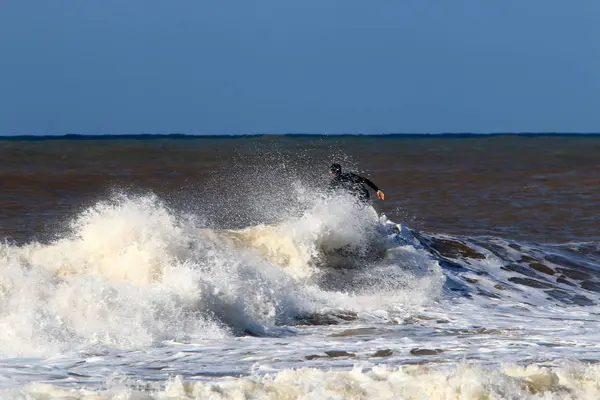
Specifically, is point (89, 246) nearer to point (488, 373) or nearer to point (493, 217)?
point (488, 373)

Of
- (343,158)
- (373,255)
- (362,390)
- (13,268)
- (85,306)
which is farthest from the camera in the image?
(343,158)

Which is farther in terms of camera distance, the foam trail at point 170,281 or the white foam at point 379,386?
the foam trail at point 170,281

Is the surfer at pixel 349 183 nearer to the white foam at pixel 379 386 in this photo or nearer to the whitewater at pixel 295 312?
the whitewater at pixel 295 312

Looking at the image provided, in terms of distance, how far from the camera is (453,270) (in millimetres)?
15805

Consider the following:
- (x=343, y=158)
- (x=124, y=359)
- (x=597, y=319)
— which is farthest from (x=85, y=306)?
(x=343, y=158)

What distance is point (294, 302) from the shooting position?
12.5 meters

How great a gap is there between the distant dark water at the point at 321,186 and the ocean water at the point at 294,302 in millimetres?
206

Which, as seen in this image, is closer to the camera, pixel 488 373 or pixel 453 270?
pixel 488 373

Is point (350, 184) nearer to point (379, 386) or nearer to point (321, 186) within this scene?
point (321, 186)

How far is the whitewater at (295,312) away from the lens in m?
7.71

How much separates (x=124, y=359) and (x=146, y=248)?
13.8 feet

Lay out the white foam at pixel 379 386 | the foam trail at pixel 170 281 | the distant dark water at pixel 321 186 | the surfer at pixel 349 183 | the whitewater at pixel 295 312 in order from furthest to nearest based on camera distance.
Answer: the distant dark water at pixel 321 186 < the surfer at pixel 349 183 < the foam trail at pixel 170 281 < the whitewater at pixel 295 312 < the white foam at pixel 379 386

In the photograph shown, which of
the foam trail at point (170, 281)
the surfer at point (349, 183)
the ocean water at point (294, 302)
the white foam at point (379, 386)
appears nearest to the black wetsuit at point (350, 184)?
the surfer at point (349, 183)

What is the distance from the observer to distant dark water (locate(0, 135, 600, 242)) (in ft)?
68.7
